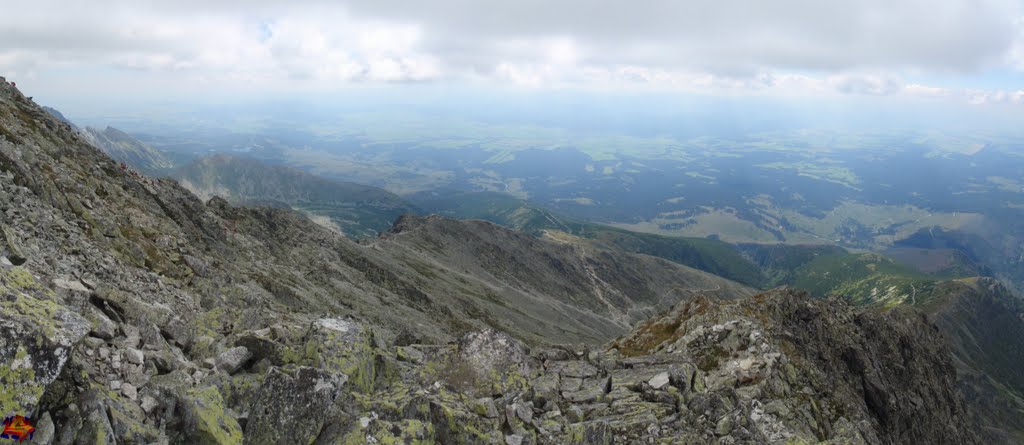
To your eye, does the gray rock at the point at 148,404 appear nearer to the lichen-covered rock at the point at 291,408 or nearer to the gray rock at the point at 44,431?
the lichen-covered rock at the point at 291,408

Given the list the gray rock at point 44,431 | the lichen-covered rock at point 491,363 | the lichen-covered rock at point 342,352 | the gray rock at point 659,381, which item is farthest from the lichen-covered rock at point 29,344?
the gray rock at point 659,381

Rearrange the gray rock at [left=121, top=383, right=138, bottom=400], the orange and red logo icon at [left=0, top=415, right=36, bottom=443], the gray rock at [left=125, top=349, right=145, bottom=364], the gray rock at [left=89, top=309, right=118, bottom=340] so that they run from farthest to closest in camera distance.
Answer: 1. the gray rock at [left=89, top=309, right=118, bottom=340]
2. the gray rock at [left=125, top=349, right=145, bottom=364]
3. the gray rock at [left=121, top=383, right=138, bottom=400]
4. the orange and red logo icon at [left=0, top=415, right=36, bottom=443]

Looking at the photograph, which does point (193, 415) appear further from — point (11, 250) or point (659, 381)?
point (659, 381)

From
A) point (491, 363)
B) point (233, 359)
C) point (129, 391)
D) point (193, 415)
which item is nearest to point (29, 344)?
point (129, 391)

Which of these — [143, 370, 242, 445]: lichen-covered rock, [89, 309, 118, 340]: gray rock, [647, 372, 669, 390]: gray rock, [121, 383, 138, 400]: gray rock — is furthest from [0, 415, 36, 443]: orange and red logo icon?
[647, 372, 669, 390]: gray rock

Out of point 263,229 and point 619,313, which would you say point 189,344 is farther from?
point 619,313

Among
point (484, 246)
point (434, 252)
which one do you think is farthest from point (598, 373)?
point (484, 246)

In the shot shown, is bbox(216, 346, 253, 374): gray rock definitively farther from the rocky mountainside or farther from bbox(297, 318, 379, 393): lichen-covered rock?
bbox(297, 318, 379, 393): lichen-covered rock
